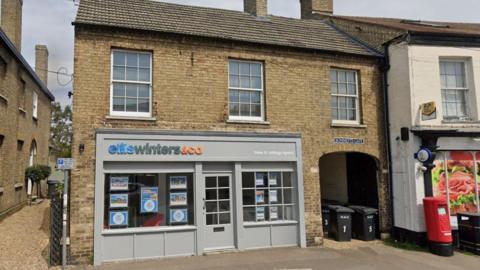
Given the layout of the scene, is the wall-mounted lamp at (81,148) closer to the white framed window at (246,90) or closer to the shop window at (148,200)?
the shop window at (148,200)

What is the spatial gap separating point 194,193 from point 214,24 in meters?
5.19

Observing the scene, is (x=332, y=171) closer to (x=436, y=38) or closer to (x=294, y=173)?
(x=294, y=173)

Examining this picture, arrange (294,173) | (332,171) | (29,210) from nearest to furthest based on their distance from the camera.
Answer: (294,173) < (332,171) < (29,210)

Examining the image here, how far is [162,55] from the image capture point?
10234 millimetres

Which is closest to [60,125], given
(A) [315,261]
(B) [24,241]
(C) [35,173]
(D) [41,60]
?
(D) [41,60]

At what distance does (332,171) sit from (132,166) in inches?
325

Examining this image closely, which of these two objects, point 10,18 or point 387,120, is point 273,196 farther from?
point 10,18

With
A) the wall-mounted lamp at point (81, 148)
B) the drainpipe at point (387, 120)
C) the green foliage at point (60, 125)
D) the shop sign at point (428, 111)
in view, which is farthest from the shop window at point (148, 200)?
the green foliage at point (60, 125)

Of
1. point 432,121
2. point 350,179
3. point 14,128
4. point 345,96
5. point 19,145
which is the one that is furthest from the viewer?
point 19,145

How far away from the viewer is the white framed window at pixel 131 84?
9.84 meters

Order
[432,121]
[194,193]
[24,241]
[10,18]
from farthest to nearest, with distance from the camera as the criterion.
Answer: [10,18] < [432,121] < [24,241] < [194,193]

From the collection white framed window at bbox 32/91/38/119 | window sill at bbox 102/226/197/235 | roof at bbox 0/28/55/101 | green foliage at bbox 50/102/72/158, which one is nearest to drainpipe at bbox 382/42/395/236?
window sill at bbox 102/226/197/235

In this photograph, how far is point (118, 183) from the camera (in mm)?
9625

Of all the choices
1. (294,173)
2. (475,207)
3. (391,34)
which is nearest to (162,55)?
(294,173)
